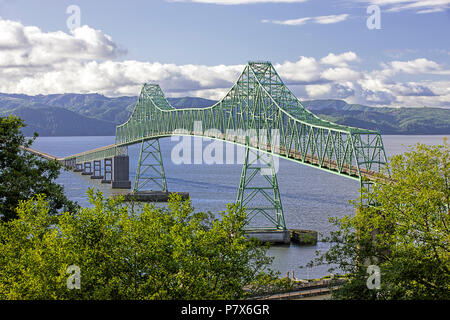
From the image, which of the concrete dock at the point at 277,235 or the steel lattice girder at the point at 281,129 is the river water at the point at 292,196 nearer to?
the concrete dock at the point at 277,235

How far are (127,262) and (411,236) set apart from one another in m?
10.6

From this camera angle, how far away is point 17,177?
3278 centimetres

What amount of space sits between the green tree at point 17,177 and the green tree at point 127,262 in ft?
34.4

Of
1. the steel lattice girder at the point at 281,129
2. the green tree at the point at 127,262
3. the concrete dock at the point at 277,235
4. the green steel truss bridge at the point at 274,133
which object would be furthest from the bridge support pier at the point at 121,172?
the green tree at the point at 127,262

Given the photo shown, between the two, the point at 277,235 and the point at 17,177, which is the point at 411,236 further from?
the point at 277,235

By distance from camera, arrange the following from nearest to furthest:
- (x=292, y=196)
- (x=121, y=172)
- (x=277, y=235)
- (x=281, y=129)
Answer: (x=277, y=235), (x=281, y=129), (x=292, y=196), (x=121, y=172)

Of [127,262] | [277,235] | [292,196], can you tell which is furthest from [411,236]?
[292,196]

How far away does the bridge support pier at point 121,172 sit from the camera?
138 meters

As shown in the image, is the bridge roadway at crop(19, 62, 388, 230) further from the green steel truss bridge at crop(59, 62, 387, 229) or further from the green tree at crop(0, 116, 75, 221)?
the green tree at crop(0, 116, 75, 221)

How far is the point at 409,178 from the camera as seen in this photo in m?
23.1

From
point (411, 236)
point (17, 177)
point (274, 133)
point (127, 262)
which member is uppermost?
point (274, 133)

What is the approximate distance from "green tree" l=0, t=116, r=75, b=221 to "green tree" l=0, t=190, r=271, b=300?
413 inches

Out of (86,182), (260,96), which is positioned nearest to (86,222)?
(260,96)
